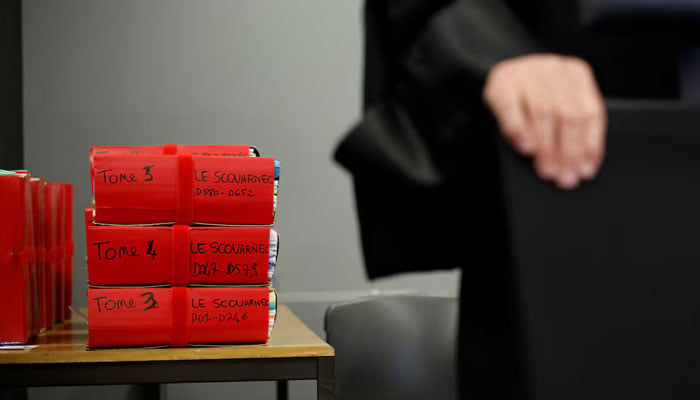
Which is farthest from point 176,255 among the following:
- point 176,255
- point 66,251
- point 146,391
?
point 146,391

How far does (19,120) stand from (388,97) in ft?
7.53

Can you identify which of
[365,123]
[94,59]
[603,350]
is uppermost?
[94,59]

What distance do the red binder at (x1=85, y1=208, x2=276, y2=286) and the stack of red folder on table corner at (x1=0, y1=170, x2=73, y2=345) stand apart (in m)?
0.16

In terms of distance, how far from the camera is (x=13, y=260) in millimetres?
1497

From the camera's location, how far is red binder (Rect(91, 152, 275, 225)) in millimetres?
1459

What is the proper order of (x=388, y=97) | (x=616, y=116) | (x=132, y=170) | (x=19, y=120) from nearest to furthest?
1. (x=616, y=116)
2. (x=388, y=97)
3. (x=132, y=170)
4. (x=19, y=120)

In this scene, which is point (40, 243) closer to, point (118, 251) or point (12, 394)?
point (118, 251)

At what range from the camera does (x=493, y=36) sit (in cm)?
42

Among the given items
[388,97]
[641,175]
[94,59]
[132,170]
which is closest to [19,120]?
[94,59]

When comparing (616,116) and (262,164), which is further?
(262,164)

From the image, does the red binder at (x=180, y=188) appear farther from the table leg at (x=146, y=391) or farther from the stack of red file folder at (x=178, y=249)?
the table leg at (x=146, y=391)

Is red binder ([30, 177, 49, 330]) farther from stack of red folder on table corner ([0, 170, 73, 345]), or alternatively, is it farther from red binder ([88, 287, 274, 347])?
red binder ([88, 287, 274, 347])

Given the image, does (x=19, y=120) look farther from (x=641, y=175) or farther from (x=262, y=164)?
(x=641, y=175)

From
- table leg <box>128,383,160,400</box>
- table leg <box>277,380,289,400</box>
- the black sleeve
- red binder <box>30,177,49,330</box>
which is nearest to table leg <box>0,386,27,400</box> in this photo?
table leg <box>128,383,160,400</box>
